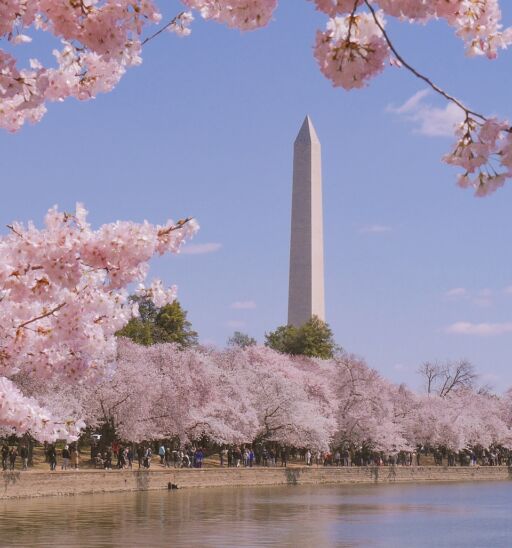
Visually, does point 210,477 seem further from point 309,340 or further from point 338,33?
point 338,33

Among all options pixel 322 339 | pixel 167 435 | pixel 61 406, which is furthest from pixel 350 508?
pixel 322 339

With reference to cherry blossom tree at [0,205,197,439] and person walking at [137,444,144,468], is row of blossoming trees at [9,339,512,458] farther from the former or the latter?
cherry blossom tree at [0,205,197,439]

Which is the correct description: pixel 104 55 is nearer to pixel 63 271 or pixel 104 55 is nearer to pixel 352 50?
pixel 352 50

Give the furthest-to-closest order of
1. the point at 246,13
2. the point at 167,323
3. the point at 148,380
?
the point at 167,323 → the point at 148,380 → the point at 246,13

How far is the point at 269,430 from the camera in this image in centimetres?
5700

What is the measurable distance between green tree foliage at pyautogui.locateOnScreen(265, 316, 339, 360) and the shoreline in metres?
14.7

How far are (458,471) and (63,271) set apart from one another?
58.5m

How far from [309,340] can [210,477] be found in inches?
1117

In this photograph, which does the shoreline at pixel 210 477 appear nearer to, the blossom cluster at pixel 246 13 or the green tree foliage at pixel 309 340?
the green tree foliage at pixel 309 340

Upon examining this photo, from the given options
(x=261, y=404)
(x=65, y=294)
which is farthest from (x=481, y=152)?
(x=261, y=404)

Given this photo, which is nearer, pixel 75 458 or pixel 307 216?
pixel 75 458

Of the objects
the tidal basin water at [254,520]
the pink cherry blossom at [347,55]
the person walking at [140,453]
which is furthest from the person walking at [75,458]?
the pink cherry blossom at [347,55]

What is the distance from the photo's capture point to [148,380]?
48.4m

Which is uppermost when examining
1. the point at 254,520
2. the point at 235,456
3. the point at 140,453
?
the point at 140,453
